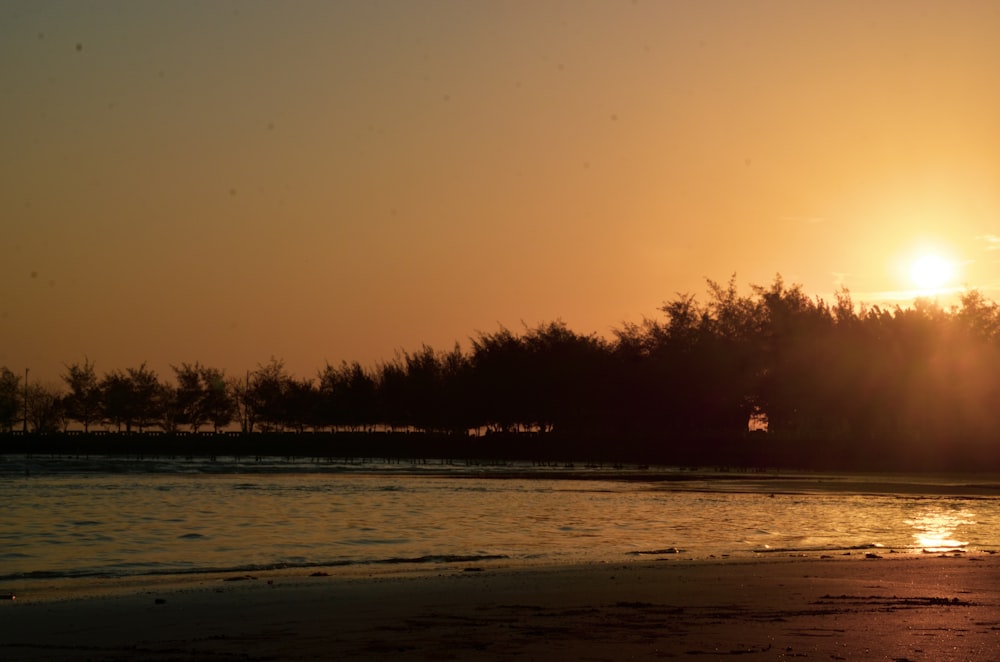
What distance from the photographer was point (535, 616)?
36.4ft

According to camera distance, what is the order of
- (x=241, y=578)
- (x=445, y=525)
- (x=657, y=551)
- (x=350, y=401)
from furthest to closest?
(x=350, y=401)
(x=445, y=525)
(x=657, y=551)
(x=241, y=578)

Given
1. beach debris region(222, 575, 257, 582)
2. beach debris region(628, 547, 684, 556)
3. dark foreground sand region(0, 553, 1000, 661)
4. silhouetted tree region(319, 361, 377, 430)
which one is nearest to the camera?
dark foreground sand region(0, 553, 1000, 661)

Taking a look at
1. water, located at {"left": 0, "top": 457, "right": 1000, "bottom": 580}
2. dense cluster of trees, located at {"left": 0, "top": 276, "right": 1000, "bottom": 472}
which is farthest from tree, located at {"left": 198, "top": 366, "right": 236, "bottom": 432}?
water, located at {"left": 0, "top": 457, "right": 1000, "bottom": 580}

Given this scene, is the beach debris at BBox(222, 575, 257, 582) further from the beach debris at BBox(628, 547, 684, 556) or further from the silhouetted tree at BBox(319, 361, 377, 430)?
the silhouetted tree at BBox(319, 361, 377, 430)

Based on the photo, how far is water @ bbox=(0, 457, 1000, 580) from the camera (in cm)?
1794

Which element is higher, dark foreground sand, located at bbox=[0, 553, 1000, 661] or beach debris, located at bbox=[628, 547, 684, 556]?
dark foreground sand, located at bbox=[0, 553, 1000, 661]

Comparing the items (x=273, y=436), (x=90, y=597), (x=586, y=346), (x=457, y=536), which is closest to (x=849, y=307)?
(x=586, y=346)

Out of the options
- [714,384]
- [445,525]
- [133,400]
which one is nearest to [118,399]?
[133,400]

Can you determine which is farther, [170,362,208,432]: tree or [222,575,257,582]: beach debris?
[170,362,208,432]: tree

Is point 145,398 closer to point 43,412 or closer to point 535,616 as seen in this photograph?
point 43,412

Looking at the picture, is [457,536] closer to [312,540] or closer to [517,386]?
[312,540]

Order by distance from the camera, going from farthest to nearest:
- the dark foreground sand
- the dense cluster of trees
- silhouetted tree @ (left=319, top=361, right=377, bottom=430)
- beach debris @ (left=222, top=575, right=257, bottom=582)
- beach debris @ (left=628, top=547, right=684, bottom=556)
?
silhouetted tree @ (left=319, top=361, right=377, bottom=430)
the dense cluster of trees
beach debris @ (left=628, top=547, right=684, bottom=556)
beach debris @ (left=222, top=575, right=257, bottom=582)
the dark foreground sand

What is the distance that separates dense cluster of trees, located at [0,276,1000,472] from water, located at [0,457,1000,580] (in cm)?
3517

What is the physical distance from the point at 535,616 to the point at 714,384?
76.1m
